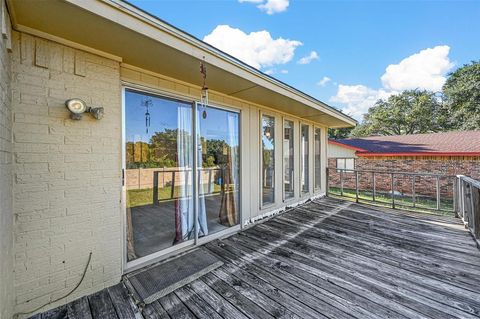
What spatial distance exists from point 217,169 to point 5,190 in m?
2.38

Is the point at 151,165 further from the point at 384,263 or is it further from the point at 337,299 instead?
the point at 384,263

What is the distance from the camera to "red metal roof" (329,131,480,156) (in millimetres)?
8336

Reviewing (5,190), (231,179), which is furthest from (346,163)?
(5,190)

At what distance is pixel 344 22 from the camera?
6625mm

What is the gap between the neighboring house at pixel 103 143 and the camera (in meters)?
1.65

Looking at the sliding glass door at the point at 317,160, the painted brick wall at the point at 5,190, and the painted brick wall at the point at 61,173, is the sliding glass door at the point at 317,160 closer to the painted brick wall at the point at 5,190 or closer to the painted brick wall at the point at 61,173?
the painted brick wall at the point at 61,173

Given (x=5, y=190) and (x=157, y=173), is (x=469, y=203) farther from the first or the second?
(x=5, y=190)

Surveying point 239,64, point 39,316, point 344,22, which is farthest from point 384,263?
point 344,22

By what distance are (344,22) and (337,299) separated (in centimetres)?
765

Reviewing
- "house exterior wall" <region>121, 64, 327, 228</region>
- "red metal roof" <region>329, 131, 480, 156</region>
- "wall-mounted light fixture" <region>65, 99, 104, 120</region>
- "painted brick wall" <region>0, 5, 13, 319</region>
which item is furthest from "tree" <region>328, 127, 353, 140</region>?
"painted brick wall" <region>0, 5, 13, 319</region>

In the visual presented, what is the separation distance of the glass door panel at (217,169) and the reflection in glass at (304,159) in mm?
2461

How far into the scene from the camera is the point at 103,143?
2.16 metres

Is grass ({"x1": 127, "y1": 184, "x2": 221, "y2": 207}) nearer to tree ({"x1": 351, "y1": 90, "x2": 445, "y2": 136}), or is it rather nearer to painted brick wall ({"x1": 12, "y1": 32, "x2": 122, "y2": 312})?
painted brick wall ({"x1": 12, "y1": 32, "x2": 122, "y2": 312})

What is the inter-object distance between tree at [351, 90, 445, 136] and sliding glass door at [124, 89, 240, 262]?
21.7 m
